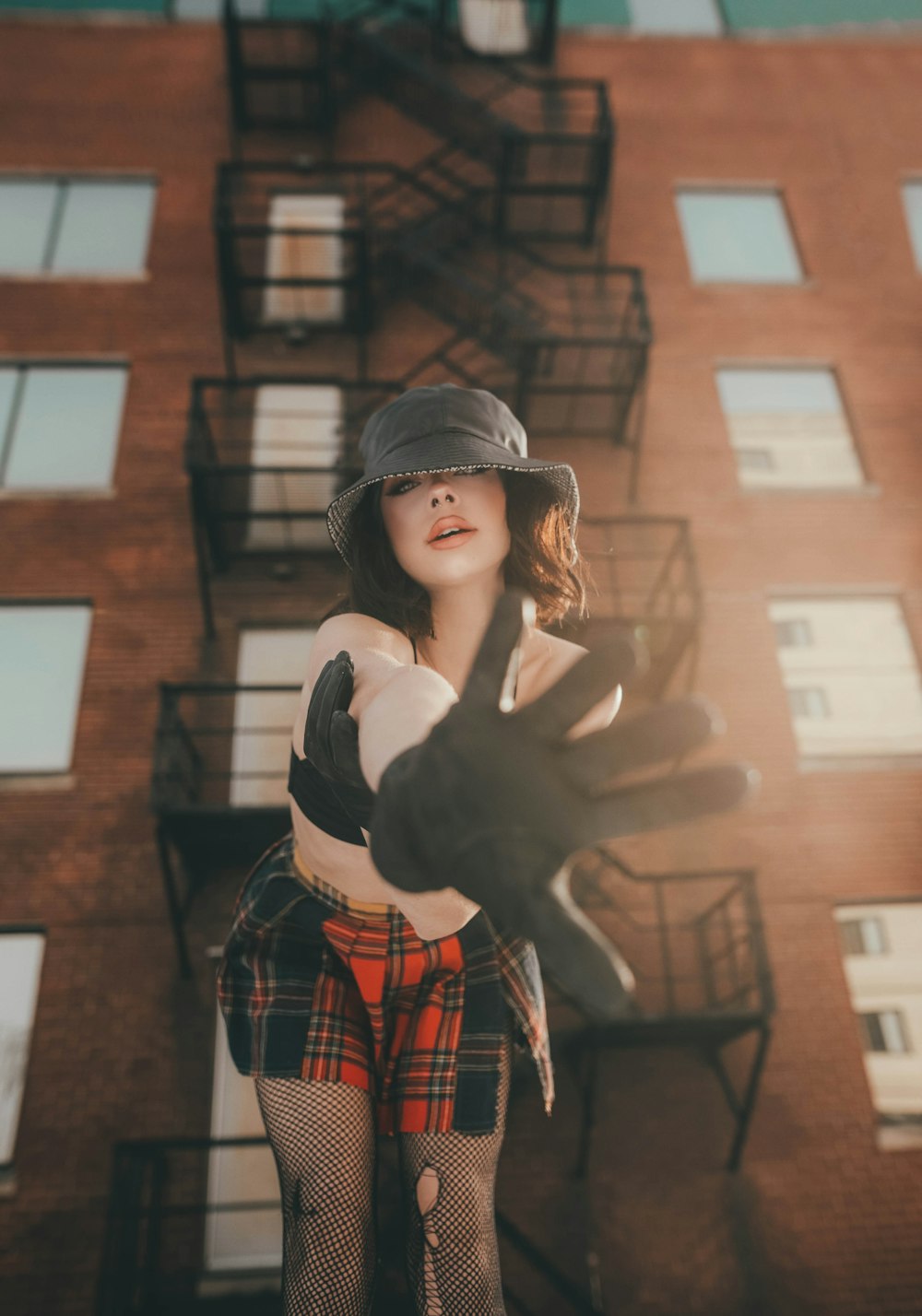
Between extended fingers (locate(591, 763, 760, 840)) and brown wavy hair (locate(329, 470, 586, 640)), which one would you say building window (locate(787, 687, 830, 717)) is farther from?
extended fingers (locate(591, 763, 760, 840))

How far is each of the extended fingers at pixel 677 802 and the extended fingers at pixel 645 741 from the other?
42 millimetres

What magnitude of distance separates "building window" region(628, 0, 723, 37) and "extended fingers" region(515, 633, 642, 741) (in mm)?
15751

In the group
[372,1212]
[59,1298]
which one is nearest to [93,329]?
[59,1298]

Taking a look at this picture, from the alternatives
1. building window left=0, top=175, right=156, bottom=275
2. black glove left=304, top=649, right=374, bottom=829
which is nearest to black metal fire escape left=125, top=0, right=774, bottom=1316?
building window left=0, top=175, right=156, bottom=275

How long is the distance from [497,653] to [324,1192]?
1.76 metres

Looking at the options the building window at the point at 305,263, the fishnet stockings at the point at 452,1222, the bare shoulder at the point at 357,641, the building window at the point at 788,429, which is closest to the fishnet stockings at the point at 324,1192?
the fishnet stockings at the point at 452,1222

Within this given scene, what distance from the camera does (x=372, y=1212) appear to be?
101 inches

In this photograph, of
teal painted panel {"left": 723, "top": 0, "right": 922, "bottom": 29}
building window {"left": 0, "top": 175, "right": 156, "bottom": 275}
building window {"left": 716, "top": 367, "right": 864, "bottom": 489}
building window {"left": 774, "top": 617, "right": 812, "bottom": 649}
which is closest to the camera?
building window {"left": 774, "top": 617, "right": 812, "bottom": 649}

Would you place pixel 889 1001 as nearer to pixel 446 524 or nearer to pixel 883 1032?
pixel 883 1032

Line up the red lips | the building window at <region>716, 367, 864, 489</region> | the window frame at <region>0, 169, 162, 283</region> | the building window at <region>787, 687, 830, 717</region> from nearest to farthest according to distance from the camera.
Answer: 1. the red lips
2. the building window at <region>787, 687, 830, 717</region>
3. the building window at <region>716, 367, 864, 489</region>
4. the window frame at <region>0, 169, 162, 283</region>

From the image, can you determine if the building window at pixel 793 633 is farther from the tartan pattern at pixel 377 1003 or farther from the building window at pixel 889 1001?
the tartan pattern at pixel 377 1003

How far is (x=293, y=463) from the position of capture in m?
10.4

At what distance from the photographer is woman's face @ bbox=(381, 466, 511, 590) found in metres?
2.59

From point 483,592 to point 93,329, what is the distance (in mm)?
10337
